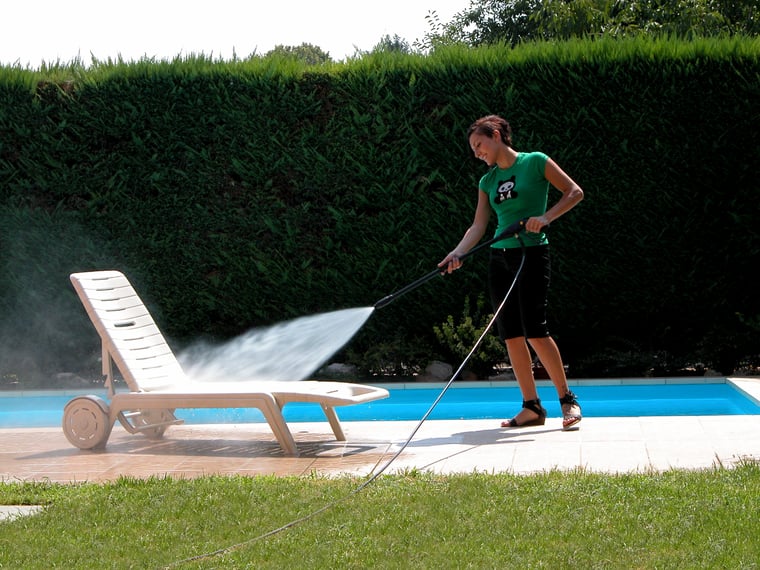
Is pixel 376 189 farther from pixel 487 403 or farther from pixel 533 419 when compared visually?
pixel 533 419

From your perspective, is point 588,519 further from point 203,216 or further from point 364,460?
point 203,216

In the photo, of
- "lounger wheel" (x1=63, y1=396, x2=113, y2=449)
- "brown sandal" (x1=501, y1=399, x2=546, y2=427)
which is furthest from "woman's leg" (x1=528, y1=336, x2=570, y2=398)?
"lounger wheel" (x1=63, y1=396, x2=113, y2=449)

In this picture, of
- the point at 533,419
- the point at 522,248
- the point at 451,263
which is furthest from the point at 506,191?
the point at 533,419

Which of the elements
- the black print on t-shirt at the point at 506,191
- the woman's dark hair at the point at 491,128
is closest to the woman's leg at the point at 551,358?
the black print on t-shirt at the point at 506,191

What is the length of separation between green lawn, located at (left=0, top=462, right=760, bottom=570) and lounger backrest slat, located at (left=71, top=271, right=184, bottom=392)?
1.56 m

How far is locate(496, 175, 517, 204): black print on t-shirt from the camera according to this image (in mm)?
6383

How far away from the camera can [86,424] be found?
20.4ft

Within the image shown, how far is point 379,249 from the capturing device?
1040cm

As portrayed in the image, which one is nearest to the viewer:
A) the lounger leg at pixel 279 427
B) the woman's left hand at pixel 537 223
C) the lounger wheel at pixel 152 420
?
the lounger leg at pixel 279 427

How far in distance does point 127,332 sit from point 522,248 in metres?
2.47

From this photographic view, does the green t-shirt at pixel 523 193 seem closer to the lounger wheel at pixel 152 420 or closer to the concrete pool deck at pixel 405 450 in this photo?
the concrete pool deck at pixel 405 450

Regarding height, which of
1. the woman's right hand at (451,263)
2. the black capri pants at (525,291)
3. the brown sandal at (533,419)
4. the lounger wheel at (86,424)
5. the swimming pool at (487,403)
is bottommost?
the swimming pool at (487,403)

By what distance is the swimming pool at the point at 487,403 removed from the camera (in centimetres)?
895

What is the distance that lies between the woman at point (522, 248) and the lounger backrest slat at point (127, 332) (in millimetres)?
1861
